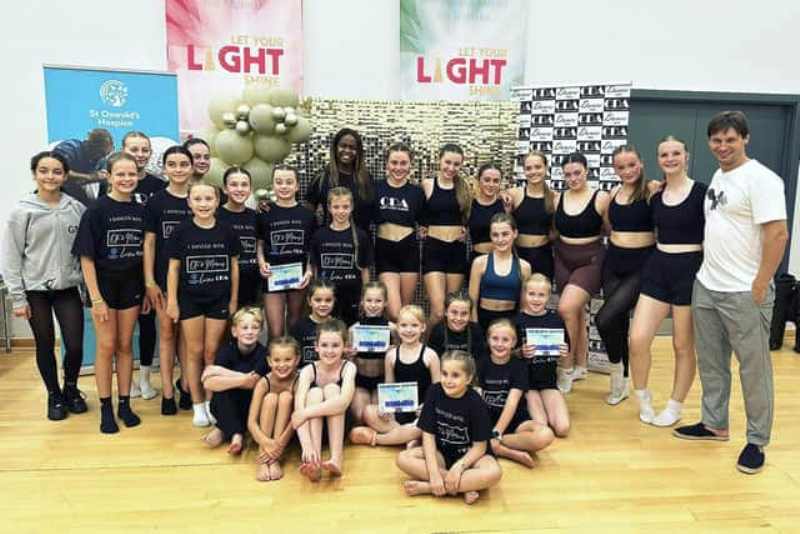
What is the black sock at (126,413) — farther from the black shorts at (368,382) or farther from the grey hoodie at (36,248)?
the black shorts at (368,382)

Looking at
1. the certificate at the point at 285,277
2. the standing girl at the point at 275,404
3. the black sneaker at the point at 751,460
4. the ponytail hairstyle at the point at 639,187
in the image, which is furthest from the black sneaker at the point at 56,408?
the black sneaker at the point at 751,460

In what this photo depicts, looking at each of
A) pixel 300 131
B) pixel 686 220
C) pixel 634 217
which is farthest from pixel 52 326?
pixel 686 220

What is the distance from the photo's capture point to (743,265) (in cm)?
266

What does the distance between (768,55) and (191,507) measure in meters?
5.54

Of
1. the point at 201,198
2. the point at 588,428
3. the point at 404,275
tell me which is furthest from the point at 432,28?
the point at 588,428

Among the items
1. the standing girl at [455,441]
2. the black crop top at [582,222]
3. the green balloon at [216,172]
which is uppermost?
the green balloon at [216,172]

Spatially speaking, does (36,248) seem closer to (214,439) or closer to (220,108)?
(214,439)

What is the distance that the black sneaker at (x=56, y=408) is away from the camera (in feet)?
10.8

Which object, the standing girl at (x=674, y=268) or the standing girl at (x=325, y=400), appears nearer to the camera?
the standing girl at (x=325, y=400)

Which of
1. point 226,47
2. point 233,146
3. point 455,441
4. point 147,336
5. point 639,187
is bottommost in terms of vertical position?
point 455,441

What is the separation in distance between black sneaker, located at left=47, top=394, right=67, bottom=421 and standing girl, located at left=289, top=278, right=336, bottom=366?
1.42 m

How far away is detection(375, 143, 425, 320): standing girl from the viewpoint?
142 inches

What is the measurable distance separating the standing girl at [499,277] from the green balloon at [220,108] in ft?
6.41

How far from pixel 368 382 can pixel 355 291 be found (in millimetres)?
576
